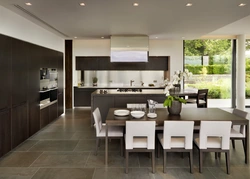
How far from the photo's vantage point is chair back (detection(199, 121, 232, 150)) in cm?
314

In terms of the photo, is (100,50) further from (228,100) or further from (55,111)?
(228,100)

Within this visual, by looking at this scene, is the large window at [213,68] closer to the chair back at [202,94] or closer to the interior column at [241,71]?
→ the interior column at [241,71]

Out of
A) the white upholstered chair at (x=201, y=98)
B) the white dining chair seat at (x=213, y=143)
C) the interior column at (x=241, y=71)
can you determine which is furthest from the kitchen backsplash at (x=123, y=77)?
the white dining chair seat at (x=213, y=143)

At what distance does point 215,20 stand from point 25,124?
4956mm

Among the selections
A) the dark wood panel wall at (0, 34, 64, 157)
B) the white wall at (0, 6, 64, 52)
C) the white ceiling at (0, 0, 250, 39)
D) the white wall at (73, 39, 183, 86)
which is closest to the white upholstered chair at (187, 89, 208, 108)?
the white ceiling at (0, 0, 250, 39)

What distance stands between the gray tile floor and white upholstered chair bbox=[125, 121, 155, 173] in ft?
1.27

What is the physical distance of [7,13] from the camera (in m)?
4.07

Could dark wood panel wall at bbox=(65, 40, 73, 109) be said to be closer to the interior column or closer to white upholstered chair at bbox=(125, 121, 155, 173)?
white upholstered chair at bbox=(125, 121, 155, 173)

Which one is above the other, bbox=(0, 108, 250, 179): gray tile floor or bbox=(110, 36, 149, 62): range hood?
bbox=(110, 36, 149, 62): range hood

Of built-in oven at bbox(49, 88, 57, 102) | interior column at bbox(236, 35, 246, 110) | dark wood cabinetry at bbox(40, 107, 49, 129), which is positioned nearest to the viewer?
dark wood cabinetry at bbox(40, 107, 49, 129)

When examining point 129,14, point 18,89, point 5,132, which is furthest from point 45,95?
point 129,14

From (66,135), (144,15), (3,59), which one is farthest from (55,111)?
(144,15)

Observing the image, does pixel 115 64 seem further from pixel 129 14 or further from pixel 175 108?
pixel 175 108

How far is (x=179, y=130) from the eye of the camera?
3174 mm
